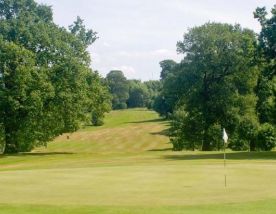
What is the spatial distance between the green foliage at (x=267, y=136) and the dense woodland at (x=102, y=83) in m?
0.12

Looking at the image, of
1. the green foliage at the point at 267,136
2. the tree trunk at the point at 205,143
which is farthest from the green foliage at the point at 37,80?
the green foliage at the point at 267,136

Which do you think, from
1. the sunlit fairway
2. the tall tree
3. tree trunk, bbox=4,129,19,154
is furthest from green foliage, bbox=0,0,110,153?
the sunlit fairway

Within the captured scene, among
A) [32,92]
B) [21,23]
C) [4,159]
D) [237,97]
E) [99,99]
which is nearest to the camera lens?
[4,159]

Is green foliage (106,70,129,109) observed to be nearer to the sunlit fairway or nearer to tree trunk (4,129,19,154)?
tree trunk (4,129,19,154)

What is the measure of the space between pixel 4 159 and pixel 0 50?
11261 mm

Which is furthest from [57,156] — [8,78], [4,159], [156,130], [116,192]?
[156,130]

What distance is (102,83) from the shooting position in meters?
61.0

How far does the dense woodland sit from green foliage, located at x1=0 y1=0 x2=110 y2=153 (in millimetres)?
95

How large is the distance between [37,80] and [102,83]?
12.1 metres

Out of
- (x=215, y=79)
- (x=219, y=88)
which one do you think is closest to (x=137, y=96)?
(x=215, y=79)

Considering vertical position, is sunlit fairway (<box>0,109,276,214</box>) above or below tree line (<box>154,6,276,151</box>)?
below

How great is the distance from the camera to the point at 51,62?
53906mm

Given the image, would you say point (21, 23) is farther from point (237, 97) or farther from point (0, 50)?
point (237, 97)

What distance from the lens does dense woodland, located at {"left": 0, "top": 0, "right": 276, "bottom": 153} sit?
5003cm
